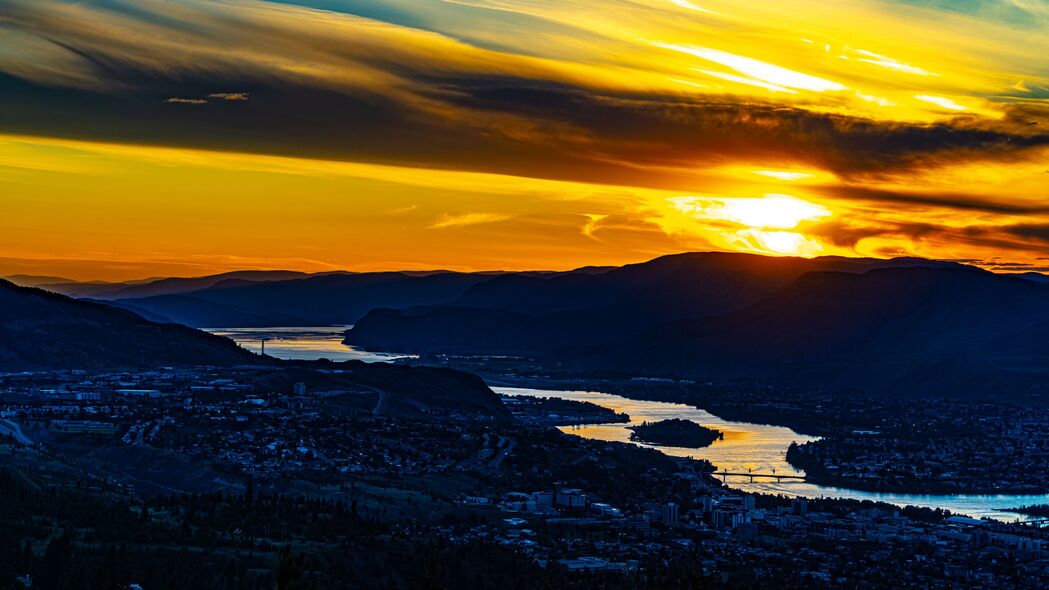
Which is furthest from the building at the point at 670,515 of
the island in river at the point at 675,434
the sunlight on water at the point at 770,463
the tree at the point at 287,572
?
the tree at the point at 287,572

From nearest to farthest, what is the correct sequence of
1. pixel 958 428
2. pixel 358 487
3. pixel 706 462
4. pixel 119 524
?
pixel 119 524
pixel 358 487
pixel 706 462
pixel 958 428

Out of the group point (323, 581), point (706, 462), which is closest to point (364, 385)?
point (706, 462)

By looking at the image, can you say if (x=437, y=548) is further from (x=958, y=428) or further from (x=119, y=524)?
(x=958, y=428)

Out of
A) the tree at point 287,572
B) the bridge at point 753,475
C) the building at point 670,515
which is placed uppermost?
the tree at point 287,572

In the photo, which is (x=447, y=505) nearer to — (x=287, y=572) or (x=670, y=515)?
(x=670, y=515)

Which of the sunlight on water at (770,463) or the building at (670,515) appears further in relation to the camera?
the sunlight on water at (770,463)

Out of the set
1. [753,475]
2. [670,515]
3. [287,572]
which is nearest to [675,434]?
[753,475]

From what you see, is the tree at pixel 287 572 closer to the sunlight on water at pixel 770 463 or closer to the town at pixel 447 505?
the town at pixel 447 505

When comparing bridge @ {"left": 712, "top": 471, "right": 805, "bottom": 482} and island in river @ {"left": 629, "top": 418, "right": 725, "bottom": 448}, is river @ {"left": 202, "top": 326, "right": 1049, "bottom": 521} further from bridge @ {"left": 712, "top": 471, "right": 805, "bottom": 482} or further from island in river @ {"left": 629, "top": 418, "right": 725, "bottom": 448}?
island in river @ {"left": 629, "top": 418, "right": 725, "bottom": 448}
